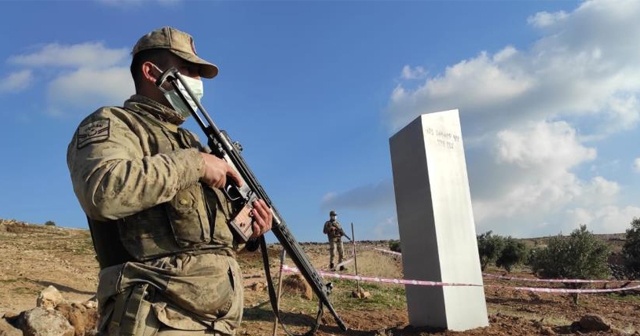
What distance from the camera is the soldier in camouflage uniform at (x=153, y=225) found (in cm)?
175

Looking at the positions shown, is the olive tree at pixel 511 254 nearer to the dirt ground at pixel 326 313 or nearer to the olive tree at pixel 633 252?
the olive tree at pixel 633 252

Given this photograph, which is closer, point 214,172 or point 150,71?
point 214,172

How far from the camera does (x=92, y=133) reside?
6.18 feet

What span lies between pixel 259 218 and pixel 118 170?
0.67 m

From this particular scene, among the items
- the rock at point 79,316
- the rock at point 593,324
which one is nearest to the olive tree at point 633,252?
the rock at point 593,324

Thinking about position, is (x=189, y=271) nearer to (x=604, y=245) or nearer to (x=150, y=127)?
(x=150, y=127)

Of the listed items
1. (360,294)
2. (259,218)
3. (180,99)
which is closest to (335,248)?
(360,294)

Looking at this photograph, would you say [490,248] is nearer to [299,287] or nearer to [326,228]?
[326,228]

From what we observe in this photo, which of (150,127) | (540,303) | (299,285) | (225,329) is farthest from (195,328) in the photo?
(540,303)

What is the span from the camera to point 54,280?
9.95 metres

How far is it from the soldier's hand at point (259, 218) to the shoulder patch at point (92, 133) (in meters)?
0.67

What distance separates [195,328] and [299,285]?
7.96m

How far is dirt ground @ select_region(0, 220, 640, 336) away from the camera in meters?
7.46

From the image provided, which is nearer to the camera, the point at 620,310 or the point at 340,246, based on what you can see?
the point at 620,310
